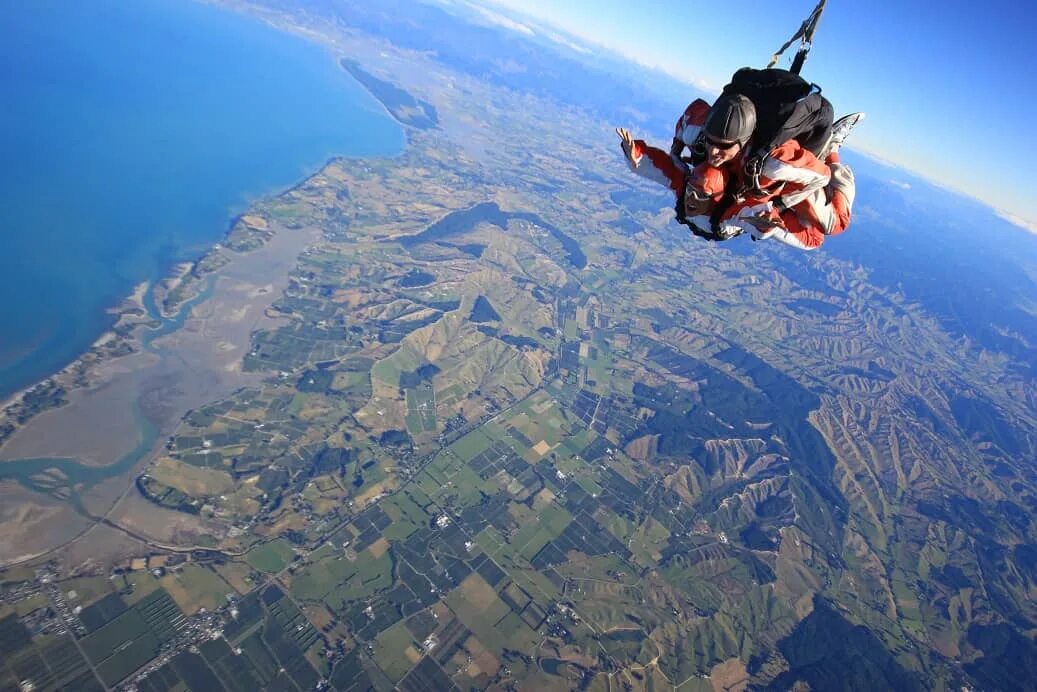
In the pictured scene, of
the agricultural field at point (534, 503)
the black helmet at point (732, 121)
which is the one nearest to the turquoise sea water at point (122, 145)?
the agricultural field at point (534, 503)

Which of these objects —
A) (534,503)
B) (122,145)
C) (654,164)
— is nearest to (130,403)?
(534,503)

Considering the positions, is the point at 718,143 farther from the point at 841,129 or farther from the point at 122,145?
the point at 122,145

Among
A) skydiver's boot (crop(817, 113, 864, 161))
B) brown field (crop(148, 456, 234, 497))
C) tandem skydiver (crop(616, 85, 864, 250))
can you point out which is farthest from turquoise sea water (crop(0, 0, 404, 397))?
skydiver's boot (crop(817, 113, 864, 161))

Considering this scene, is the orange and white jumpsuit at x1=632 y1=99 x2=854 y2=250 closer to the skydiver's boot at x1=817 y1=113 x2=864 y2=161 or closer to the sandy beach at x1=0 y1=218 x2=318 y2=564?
the skydiver's boot at x1=817 y1=113 x2=864 y2=161

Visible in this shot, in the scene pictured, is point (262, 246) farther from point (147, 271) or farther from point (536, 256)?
point (536, 256)

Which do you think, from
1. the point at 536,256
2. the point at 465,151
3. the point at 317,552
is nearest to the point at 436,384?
the point at 317,552
